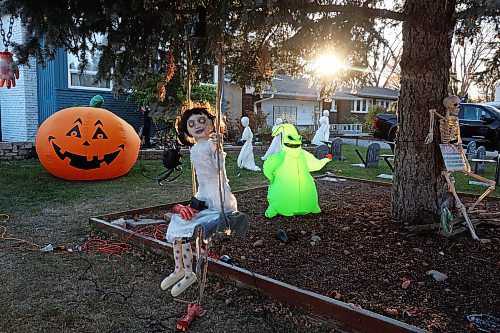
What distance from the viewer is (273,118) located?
88.9ft

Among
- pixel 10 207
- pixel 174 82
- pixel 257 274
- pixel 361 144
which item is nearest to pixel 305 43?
pixel 174 82

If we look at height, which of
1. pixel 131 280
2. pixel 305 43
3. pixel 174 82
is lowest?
pixel 131 280

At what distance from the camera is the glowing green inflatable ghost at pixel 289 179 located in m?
5.95

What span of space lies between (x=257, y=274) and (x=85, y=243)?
242 cm

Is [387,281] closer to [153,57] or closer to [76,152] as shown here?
[153,57]

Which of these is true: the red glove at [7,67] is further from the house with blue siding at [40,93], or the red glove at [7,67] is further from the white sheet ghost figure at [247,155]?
the house with blue siding at [40,93]

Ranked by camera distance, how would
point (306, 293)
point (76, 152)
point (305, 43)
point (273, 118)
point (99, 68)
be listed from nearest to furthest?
point (306, 293), point (99, 68), point (305, 43), point (76, 152), point (273, 118)

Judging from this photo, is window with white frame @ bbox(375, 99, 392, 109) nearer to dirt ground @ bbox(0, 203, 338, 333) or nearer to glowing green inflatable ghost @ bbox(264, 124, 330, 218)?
glowing green inflatable ghost @ bbox(264, 124, 330, 218)

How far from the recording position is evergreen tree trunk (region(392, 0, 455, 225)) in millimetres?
5078

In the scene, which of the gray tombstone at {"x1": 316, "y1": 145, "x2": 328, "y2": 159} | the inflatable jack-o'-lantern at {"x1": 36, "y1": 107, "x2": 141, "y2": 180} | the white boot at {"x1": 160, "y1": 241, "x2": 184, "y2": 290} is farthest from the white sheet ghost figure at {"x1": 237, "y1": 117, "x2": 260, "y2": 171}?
the white boot at {"x1": 160, "y1": 241, "x2": 184, "y2": 290}

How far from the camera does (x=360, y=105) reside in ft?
120

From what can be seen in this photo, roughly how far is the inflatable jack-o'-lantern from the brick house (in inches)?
419

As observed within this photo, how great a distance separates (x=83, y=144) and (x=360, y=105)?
31400 millimetres

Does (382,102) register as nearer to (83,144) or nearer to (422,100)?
(83,144)
